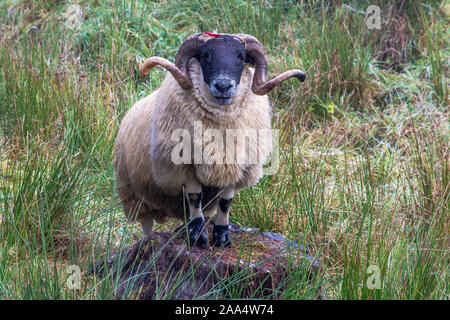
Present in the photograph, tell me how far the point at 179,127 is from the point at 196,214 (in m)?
0.52

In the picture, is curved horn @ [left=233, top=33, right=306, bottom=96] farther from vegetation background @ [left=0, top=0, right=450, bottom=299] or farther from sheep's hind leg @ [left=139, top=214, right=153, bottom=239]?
sheep's hind leg @ [left=139, top=214, right=153, bottom=239]

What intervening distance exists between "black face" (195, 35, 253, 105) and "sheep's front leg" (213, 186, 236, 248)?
0.63 meters

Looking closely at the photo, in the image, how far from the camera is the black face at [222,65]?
3266mm

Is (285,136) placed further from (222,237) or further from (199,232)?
(199,232)

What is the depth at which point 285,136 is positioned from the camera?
201 inches

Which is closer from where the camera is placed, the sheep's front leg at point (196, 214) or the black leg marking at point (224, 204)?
the sheep's front leg at point (196, 214)

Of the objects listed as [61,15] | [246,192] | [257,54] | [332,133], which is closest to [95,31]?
[61,15]

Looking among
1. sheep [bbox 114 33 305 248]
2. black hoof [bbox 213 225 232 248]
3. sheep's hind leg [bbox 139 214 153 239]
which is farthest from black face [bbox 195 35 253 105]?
sheep's hind leg [bbox 139 214 153 239]

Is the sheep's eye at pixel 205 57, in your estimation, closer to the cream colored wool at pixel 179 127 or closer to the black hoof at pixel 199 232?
the cream colored wool at pixel 179 127

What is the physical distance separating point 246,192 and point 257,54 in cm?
121

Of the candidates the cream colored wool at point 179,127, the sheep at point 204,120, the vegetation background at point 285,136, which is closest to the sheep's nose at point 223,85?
the sheep at point 204,120

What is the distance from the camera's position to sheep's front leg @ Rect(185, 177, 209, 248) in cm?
356
